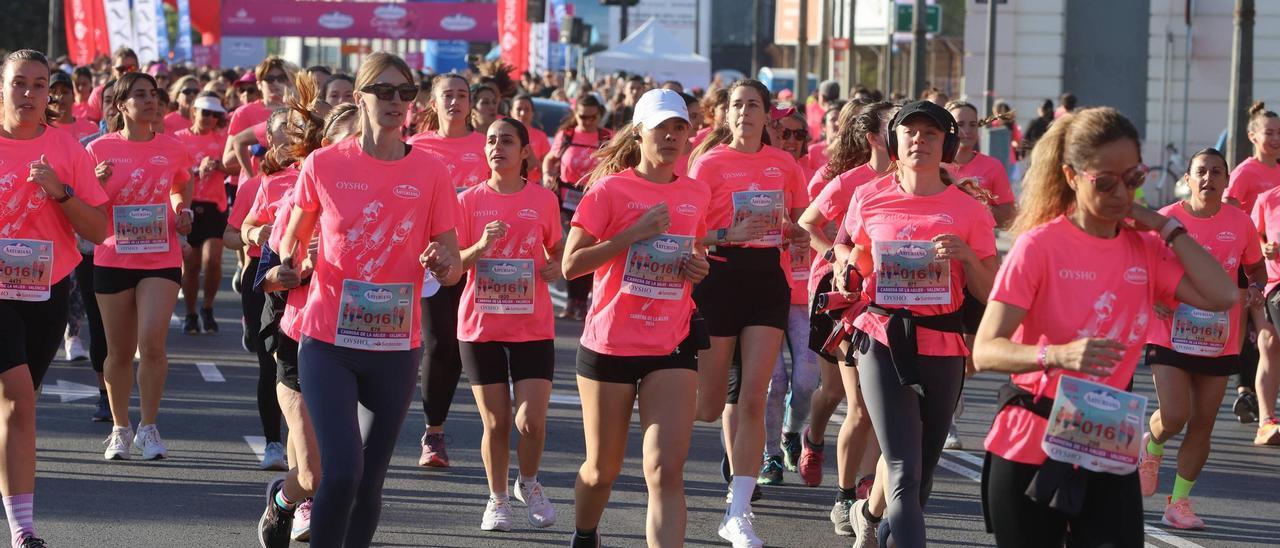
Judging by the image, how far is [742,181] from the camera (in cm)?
812

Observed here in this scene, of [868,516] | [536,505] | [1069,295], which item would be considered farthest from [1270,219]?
[1069,295]

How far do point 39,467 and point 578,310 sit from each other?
297 inches

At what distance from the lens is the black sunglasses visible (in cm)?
598

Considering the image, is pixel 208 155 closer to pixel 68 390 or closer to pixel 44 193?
pixel 68 390

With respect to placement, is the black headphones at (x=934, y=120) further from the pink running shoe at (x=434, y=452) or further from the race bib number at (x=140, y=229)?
the race bib number at (x=140, y=229)

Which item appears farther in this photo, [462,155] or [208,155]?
[208,155]

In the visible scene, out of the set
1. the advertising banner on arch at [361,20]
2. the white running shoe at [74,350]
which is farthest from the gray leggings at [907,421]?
the advertising banner on arch at [361,20]

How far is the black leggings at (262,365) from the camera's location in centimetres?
862

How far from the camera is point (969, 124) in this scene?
31.4 feet

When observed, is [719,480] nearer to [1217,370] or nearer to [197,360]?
[1217,370]

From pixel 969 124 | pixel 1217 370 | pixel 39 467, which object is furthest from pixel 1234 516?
pixel 39 467

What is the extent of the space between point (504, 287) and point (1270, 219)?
15.0ft

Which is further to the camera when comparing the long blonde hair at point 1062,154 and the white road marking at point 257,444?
the white road marking at point 257,444

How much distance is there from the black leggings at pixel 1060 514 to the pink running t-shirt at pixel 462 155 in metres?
5.15
